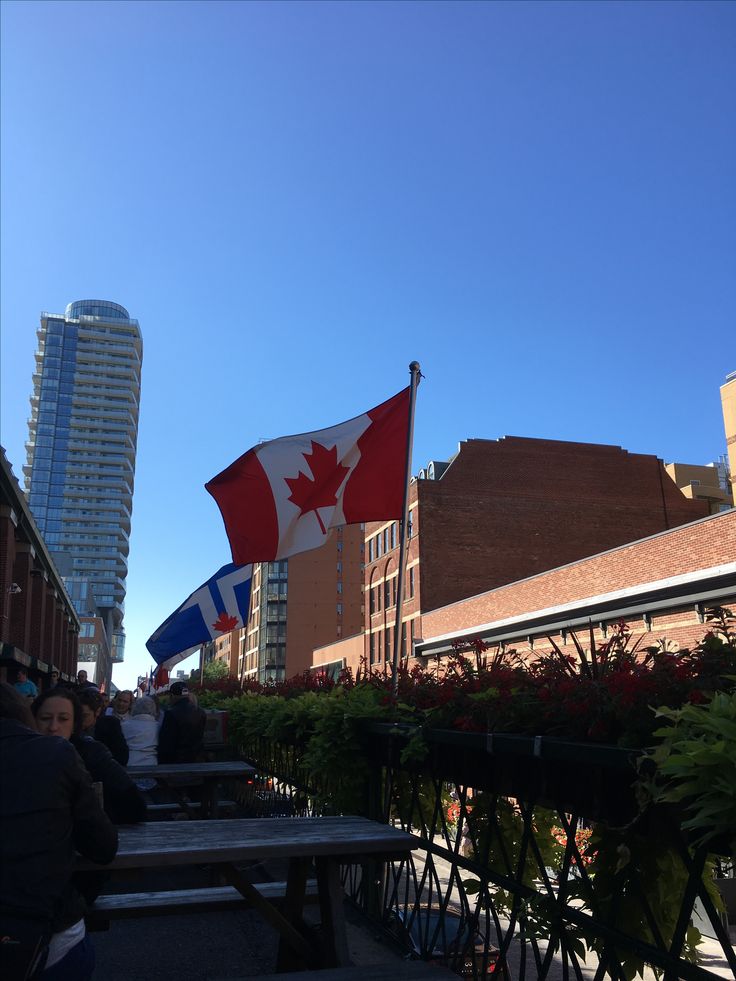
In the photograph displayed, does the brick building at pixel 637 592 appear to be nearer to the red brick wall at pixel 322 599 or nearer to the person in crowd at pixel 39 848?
the person in crowd at pixel 39 848

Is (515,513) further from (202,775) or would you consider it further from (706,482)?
(202,775)

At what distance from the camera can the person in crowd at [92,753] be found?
3643 mm

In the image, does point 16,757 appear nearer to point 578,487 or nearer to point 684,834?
point 684,834

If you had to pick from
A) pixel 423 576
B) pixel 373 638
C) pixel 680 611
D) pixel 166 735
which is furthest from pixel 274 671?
pixel 166 735

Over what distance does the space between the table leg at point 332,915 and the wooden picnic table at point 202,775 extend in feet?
11.2

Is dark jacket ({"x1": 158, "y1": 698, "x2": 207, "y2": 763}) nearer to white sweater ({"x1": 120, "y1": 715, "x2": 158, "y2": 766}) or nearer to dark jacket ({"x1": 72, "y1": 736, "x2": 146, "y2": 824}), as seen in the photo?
white sweater ({"x1": 120, "y1": 715, "x2": 158, "y2": 766})

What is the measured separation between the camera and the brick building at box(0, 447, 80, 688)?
21500mm

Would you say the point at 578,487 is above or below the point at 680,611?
above

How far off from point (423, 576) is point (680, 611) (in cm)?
2553

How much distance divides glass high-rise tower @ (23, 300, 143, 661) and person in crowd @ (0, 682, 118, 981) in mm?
174660

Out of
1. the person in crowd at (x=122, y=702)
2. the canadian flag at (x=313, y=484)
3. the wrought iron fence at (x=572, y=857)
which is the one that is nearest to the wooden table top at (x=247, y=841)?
the wrought iron fence at (x=572, y=857)

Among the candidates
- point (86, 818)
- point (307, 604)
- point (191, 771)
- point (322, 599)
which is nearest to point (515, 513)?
point (191, 771)

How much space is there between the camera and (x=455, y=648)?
16.7 ft

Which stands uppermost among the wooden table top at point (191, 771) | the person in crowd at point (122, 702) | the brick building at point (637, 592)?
the brick building at point (637, 592)
